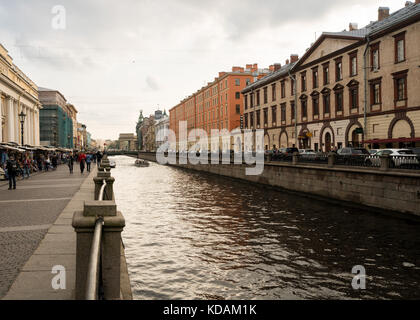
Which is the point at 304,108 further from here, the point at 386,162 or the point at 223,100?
the point at 223,100

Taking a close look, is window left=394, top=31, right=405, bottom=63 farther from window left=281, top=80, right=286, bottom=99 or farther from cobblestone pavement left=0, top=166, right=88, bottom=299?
cobblestone pavement left=0, top=166, right=88, bottom=299

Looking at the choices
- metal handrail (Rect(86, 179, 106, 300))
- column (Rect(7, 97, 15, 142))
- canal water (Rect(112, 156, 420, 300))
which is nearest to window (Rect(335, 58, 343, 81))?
canal water (Rect(112, 156, 420, 300))

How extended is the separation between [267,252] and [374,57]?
95.3 ft

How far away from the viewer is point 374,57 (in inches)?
1371

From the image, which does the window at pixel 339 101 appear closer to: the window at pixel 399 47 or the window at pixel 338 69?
the window at pixel 338 69

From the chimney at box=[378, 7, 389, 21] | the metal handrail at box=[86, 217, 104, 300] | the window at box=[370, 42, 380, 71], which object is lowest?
the metal handrail at box=[86, 217, 104, 300]

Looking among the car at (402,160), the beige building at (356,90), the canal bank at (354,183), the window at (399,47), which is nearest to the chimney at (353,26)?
the beige building at (356,90)

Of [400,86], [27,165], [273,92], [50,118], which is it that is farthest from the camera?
[50,118]

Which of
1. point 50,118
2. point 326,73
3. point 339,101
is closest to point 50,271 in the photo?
point 339,101

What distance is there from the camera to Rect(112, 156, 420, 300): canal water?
870 centimetres

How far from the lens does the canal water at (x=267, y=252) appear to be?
8703 mm

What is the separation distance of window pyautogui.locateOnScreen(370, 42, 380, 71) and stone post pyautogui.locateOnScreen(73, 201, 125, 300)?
34.4m

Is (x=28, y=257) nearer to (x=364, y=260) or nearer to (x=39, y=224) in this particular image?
(x=39, y=224)

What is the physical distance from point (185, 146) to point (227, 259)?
3912 inches
